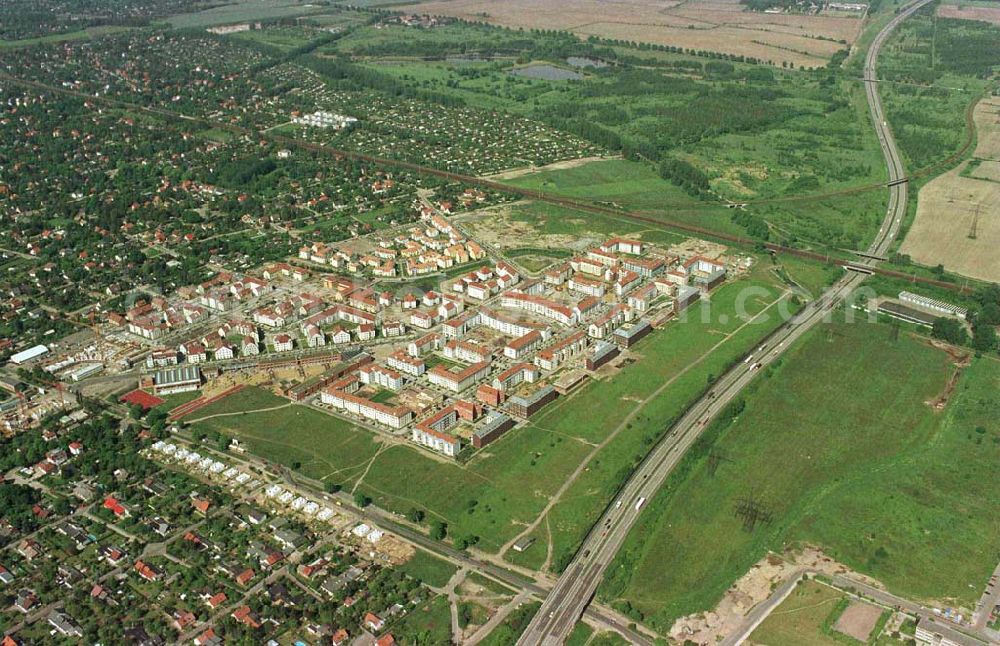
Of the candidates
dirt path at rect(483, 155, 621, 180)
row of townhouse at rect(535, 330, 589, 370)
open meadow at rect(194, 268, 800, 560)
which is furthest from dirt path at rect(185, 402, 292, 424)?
dirt path at rect(483, 155, 621, 180)

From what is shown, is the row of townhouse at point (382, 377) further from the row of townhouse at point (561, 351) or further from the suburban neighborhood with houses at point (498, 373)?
the row of townhouse at point (561, 351)

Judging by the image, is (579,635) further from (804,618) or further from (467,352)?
(467,352)

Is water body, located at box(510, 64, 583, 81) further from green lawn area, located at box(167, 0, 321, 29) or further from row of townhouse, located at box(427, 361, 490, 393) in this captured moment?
row of townhouse, located at box(427, 361, 490, 393)

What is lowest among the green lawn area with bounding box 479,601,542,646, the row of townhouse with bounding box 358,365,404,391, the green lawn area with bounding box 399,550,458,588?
the green lawn area with bounding box 479,601,542,646

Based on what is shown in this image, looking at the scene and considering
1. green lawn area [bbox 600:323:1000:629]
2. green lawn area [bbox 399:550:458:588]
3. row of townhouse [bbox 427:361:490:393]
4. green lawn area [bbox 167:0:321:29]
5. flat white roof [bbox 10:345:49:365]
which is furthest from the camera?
green lawn area [bbox 167:0:321:29]

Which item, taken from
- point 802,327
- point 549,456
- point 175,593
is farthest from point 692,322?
point 175,593

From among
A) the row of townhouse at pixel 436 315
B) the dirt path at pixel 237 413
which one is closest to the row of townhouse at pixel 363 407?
the dirt path at pixel 237 413

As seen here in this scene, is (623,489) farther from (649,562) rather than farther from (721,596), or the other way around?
(721,596)
